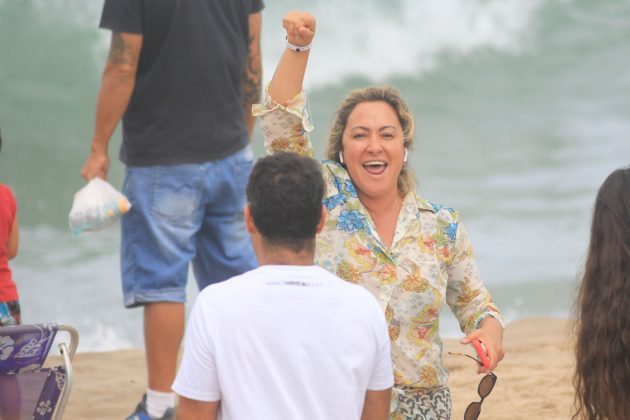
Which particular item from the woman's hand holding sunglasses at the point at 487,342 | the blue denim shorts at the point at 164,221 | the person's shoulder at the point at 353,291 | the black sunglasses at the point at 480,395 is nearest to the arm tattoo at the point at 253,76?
the blue denim shorts at the point at 164,221

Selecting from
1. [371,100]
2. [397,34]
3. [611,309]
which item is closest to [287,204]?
[611,309]

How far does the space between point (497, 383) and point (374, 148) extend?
8.25ft

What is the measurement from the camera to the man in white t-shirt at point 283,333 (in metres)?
2.37

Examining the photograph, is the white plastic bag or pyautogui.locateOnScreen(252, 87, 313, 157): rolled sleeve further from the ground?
pyautogui.locateOnScreen(252, 87, 313, 157): rolled sleeve

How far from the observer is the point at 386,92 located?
3371 mm

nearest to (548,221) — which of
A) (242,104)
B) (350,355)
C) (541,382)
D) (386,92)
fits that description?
(541,382)

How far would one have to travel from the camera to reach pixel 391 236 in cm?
325

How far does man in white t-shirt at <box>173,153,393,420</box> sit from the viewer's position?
237 cm

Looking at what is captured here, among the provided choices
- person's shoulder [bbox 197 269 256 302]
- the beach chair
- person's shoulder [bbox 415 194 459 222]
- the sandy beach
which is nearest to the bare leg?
the sandy beach

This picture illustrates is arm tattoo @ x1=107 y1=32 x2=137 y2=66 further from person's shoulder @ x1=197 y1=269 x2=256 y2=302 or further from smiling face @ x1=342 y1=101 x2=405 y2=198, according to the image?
person's shoulder @ x1=197 y1=269 x2=256 y2=302

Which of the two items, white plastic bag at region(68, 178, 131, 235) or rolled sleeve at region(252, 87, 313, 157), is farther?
white plastic bag at region(68, 178, 131, 235)

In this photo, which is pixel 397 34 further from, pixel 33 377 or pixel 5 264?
pixel 33 377

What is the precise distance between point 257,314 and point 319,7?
13.2 metres

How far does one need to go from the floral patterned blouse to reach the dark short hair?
0.68 m
